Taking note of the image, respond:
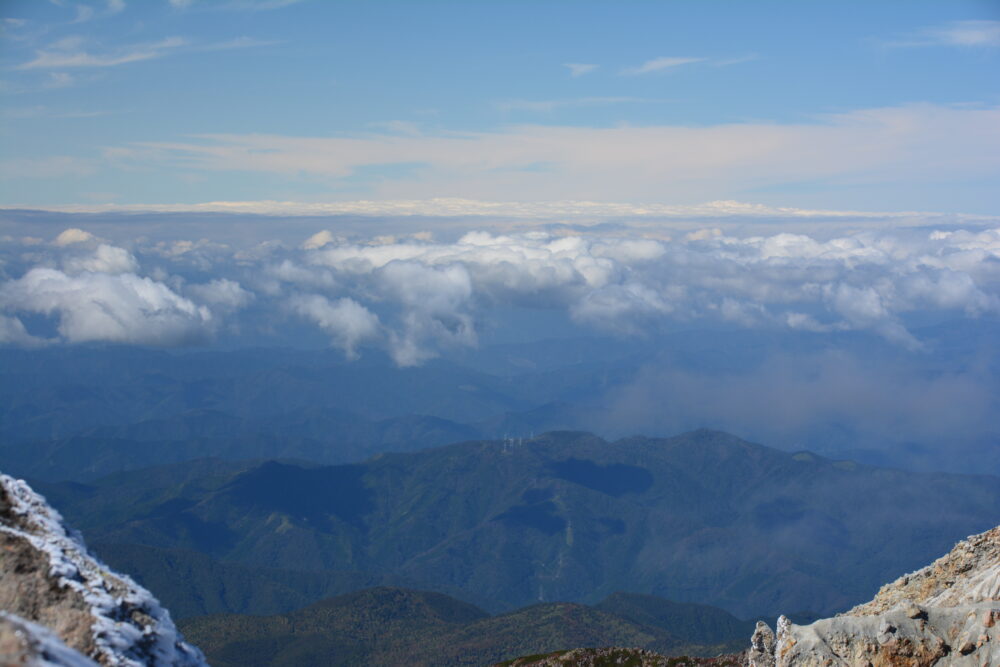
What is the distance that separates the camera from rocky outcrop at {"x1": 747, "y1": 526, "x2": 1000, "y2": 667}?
39469mm

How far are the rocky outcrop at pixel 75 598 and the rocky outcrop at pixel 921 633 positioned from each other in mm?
35065

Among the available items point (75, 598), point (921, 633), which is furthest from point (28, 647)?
point (921, 633)

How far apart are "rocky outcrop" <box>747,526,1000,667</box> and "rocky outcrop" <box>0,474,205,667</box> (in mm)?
35065

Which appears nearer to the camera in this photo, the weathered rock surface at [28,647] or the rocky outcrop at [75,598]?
the weathered rock surface at [28,647]

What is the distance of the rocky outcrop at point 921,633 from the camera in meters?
39.5

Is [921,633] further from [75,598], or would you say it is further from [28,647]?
[28,647]

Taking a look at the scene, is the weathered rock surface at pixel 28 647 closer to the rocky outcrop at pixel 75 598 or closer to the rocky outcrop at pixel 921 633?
the rocky outcrop at pixel 75 598

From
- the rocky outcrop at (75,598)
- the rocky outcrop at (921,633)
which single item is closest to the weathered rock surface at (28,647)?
the rocky outcrop at (75,598)

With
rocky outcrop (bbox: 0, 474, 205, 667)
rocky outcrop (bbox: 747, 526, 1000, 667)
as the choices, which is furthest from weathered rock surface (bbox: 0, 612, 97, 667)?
rocky outcrop (bbox: 747, 526, 1000, 667)

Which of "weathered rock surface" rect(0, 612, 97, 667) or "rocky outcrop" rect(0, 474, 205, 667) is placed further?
"rocky outcrop" rect(0, 474, 205, 667)

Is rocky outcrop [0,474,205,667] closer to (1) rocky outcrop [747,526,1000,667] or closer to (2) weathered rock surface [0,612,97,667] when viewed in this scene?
(2) weathered rock surface [0,612,97,667]

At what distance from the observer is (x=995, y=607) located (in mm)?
39969

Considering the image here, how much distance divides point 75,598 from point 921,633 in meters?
41.1

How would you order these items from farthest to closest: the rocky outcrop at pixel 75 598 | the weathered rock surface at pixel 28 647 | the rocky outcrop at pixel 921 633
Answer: the rocky outcrop at pixel 921 633, the rocky outcrop at pixel 75 598, the weathered rock surface at pixel 28 647
